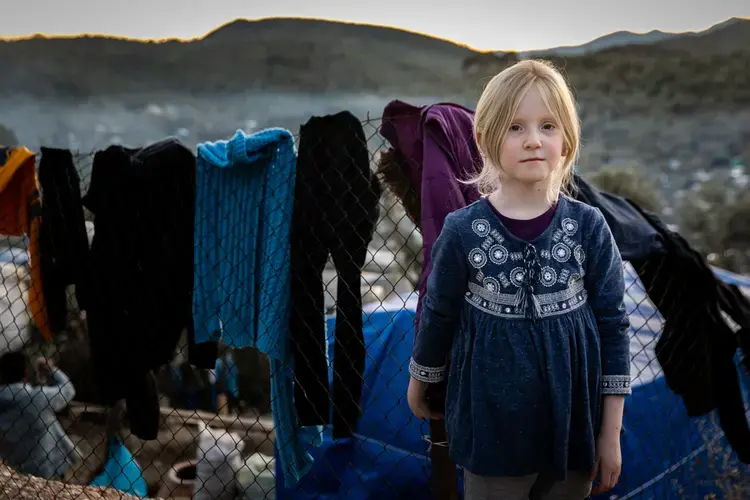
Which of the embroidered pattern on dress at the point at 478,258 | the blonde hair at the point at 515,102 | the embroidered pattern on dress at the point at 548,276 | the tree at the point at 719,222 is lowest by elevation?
the tree at the point at 719,222

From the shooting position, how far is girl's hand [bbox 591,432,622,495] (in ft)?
4.84

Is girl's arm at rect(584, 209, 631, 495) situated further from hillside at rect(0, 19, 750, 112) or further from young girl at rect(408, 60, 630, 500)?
hillside at rect(0, 19, 750, 112)

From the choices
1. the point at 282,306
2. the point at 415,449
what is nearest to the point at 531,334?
the point at 282,306

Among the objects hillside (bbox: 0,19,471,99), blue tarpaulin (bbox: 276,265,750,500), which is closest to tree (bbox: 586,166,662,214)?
hillside (bbox: 0,19,471,99)

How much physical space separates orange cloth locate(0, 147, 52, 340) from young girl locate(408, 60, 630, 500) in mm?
1926

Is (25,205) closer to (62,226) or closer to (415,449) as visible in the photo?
(62,226)

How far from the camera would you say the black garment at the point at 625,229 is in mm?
2277

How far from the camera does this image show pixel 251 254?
7.95 feet

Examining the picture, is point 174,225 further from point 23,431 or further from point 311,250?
point 23,431

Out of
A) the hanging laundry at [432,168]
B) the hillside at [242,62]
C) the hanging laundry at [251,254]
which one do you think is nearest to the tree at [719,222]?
the hillside at [242,62]

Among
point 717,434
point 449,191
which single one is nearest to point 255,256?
point 449,191

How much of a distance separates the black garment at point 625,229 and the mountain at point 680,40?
11.4 feet

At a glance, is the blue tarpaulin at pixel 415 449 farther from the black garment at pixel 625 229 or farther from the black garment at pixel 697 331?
the black garment at pixel 625 229

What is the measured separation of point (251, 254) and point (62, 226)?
83 centimetres
